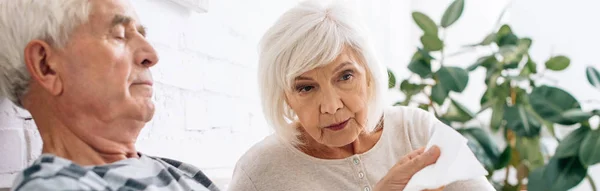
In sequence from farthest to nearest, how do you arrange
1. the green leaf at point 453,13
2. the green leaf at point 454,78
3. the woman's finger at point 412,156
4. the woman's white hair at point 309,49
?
1. the green leaf at point 453,13
2. the green leaf at point 454,78
3. the woman's white hair at point 309,49
4. the woman's finger at point 412,156

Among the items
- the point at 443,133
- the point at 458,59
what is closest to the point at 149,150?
the point at 443,133

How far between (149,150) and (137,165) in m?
0.34

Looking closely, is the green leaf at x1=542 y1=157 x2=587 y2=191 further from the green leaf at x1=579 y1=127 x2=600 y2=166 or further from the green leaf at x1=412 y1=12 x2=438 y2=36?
the green leaf at x1=412 y1=12 x2=438 y2=36

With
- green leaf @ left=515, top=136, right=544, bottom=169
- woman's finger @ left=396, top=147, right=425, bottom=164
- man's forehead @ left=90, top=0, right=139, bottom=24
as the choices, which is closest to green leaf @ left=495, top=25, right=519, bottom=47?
green leaf @ left=515, top=136, right=544, bottom=169

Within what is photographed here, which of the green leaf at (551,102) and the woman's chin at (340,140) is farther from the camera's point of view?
the green leaf at (551,102)

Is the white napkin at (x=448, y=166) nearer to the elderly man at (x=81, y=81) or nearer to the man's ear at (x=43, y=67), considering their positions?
the elderly man at (x=81, y=81)

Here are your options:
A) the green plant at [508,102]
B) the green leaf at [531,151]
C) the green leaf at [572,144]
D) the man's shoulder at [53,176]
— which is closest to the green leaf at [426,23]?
the green plant at [508,102]

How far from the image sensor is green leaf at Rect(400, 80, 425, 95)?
2580 millimetres

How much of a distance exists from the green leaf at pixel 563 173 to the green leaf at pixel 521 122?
218 mm

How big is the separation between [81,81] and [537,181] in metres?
1.66

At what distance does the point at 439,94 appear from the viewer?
244cm

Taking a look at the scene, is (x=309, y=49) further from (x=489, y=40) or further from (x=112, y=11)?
(x=489, y=40)

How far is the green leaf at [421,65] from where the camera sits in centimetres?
251

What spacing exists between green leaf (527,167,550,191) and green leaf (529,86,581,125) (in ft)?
0.61
